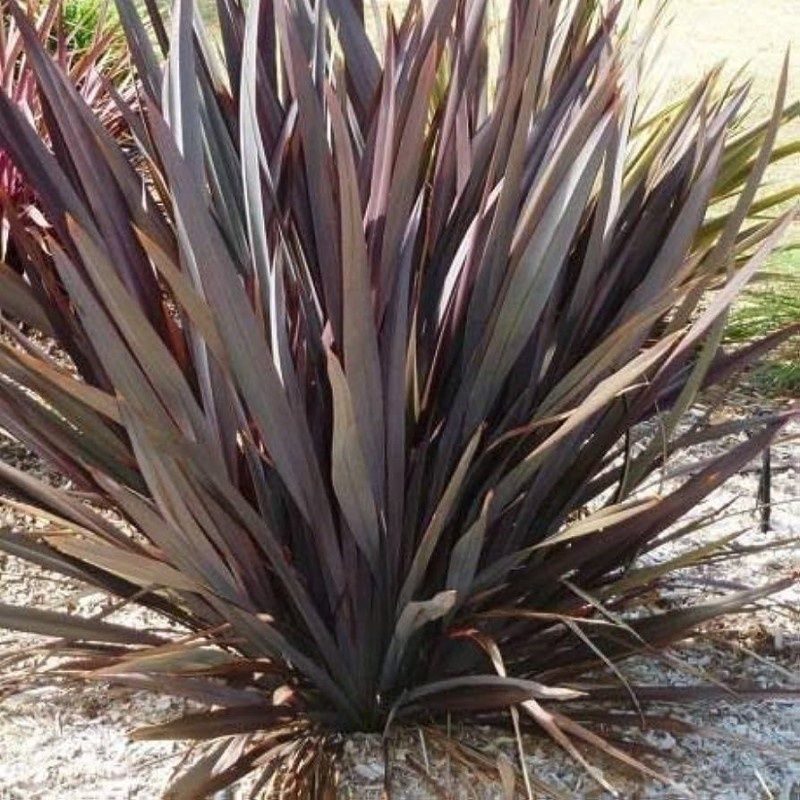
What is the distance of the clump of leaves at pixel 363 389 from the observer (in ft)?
7.33

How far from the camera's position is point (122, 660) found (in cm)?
232

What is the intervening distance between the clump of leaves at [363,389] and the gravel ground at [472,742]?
0.09 meters

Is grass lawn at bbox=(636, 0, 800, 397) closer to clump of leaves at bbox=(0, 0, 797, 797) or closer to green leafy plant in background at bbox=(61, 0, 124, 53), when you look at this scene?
clump of leaves at bbox=(0, 0, 797, 797)

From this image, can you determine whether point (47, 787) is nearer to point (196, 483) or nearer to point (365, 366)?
point (196, 483)

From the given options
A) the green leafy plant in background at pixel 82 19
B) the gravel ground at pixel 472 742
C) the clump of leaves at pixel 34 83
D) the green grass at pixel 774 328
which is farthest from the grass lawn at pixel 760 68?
the green leafy plant in background at pixel 82 19

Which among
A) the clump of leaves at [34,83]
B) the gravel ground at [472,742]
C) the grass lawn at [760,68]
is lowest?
the gravel ground at [472,742]

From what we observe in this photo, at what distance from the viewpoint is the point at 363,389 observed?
2242mm

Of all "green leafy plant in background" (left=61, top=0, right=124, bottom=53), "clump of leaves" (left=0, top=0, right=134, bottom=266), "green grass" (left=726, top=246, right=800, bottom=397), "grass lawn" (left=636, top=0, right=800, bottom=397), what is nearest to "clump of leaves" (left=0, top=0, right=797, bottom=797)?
"grass lawn" (left=636, top=0, right=800, bottom=397)

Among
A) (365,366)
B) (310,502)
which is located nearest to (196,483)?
(310,502)

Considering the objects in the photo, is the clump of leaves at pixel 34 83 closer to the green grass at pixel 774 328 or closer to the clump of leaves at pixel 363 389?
the clump of leaves at pixel 363 389

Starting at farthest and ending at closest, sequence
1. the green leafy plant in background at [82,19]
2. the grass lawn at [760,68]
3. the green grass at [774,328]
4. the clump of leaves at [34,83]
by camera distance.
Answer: the green leafy plant in background at [82,19], the grass lawn at [760,68], the green grass at [774,328], the clump of leaves at [34,83]

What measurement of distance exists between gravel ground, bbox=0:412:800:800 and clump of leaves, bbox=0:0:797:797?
94 millimetres

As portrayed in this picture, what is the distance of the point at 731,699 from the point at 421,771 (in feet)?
1.86

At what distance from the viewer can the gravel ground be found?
2598 mm
